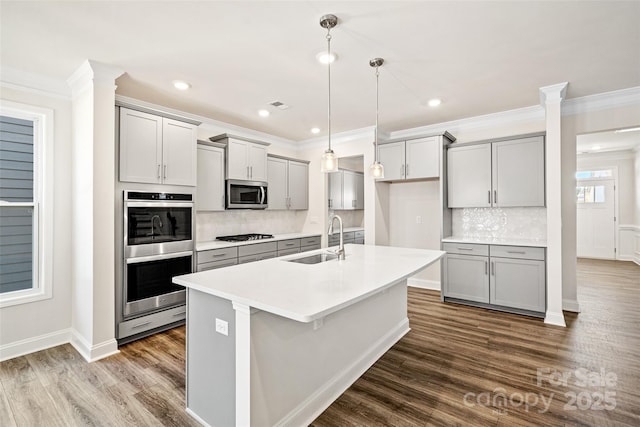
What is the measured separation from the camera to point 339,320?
2.29 meters

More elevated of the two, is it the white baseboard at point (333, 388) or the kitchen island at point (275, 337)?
the kitchen island at point (275, 337)

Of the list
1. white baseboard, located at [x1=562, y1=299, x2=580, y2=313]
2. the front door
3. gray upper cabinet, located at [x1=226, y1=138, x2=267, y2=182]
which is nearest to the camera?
white baseboard, located at [x1=562, y1=299, x2=580, y2=313]

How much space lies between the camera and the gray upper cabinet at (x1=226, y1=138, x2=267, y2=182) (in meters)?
4.26

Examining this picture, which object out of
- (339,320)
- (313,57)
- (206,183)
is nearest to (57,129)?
(206,183)

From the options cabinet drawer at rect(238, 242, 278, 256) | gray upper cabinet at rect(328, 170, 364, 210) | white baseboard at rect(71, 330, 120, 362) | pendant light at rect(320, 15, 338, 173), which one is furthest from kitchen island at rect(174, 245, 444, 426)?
gray upper cabinet at rect(328, 170, 364, 210)

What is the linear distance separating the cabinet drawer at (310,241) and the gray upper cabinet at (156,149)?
211 centimetres

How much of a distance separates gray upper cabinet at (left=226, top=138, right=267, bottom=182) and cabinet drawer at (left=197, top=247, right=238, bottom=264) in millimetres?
1050

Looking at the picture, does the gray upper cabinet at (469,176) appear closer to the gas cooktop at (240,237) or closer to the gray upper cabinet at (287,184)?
the gray upper cabinet at (287,184)

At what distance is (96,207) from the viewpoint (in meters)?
2.76

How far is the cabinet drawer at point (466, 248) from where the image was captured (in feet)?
13.2

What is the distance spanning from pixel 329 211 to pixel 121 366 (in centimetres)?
400

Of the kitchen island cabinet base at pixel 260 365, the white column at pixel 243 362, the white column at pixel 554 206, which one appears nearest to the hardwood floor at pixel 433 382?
the kitchen island cabinet base at pixel 260 365

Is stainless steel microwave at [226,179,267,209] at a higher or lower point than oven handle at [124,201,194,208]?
higher

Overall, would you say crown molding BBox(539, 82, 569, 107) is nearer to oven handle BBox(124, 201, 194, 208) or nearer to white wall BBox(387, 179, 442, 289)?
white wall BBox(387, 179, 442, 289)
